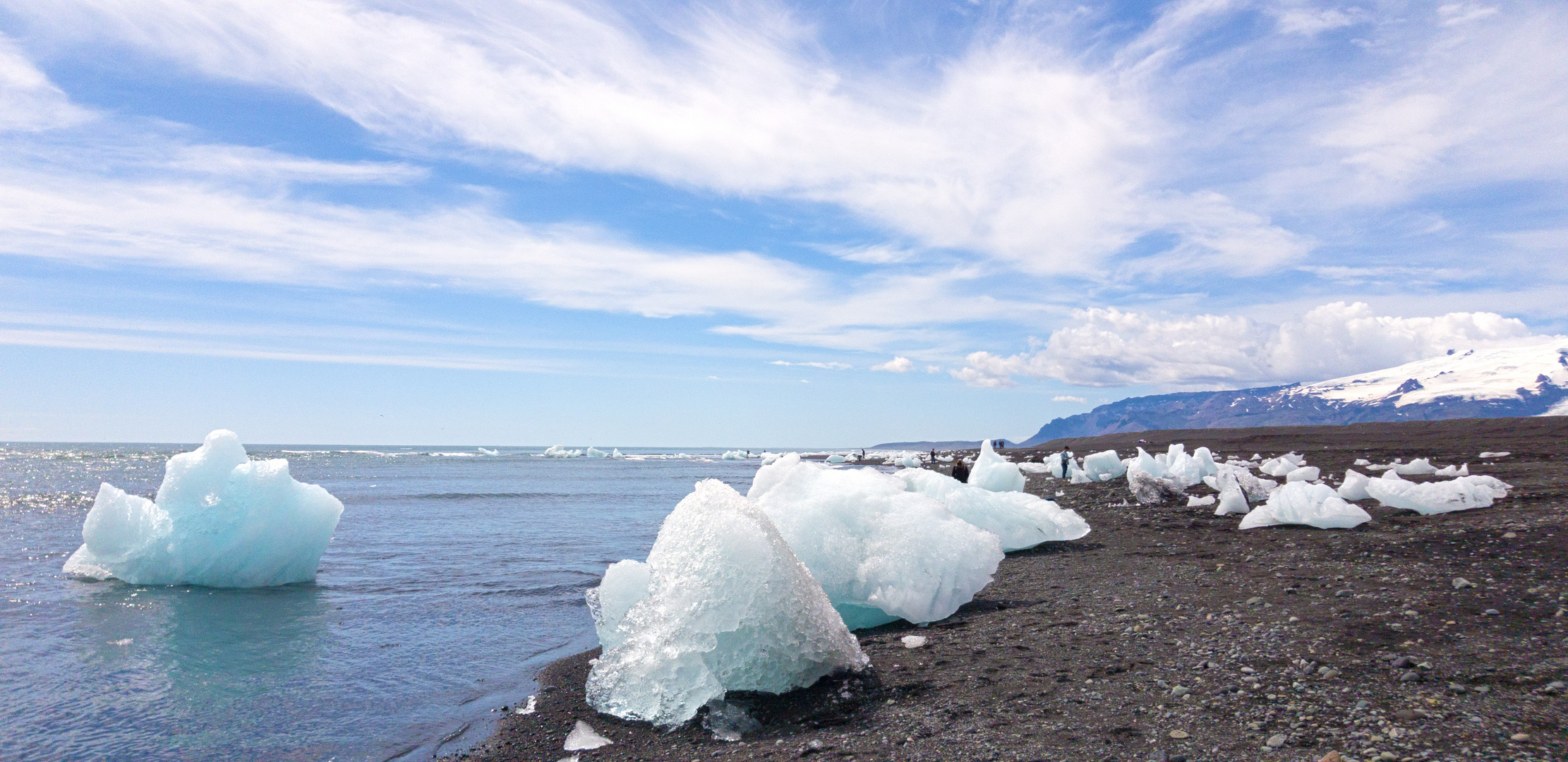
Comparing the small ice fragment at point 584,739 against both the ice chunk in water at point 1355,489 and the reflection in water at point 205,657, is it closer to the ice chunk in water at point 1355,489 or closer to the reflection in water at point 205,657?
the reflection in water at point 205,657

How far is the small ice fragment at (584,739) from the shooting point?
4.88 meters

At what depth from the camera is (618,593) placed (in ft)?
20.1

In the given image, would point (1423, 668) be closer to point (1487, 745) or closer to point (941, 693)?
point (1487, 745)

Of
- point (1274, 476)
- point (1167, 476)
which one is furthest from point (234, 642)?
point (1274, 476)

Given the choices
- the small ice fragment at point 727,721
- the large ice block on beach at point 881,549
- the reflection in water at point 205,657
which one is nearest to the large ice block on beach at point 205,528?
the reflection in water at point 205,657

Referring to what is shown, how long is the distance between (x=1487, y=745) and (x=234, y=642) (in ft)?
34.7

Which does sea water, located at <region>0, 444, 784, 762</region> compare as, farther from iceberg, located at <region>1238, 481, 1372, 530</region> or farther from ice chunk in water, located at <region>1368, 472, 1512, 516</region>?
ice chunk in water, located at <region>1368, 472, 1512, 516</region>

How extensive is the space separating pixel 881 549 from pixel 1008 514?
3771 mm

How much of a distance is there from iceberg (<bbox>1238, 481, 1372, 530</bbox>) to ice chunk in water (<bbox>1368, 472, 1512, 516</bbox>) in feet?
2.50

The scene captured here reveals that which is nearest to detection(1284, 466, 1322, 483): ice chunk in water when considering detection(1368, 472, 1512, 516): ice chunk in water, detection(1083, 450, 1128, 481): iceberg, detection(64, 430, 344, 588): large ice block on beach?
detection(1083, 450, 1128, 481): iceberg

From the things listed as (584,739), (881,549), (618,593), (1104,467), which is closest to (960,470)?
(1104,467)

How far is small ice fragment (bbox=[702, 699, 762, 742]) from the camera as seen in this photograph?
15.4ft

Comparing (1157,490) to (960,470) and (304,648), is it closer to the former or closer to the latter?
(960,470)

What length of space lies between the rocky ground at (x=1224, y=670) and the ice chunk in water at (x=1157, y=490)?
4916mm
